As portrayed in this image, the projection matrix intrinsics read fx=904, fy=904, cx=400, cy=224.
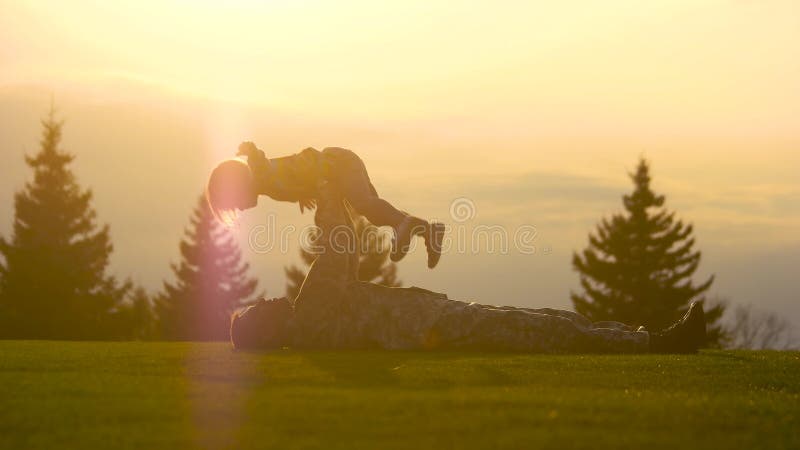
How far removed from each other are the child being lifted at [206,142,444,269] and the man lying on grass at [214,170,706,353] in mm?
189

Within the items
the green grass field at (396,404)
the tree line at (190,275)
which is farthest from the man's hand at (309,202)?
the tree line at (190,275)

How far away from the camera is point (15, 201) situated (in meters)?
43.7

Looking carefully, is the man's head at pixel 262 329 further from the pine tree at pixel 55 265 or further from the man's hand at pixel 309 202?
the pine tree at pixel 55 265

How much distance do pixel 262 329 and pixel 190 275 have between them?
164 feet

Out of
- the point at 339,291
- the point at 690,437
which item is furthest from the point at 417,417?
the point at 339,291

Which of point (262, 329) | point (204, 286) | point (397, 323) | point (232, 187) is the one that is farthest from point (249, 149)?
point (204, 286)

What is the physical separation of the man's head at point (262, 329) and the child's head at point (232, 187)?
1.37 metres

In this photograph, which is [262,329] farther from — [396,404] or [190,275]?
[190,275]

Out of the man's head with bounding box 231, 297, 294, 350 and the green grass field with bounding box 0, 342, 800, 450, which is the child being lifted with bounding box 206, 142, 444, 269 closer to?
the man's head with bounding box 231, 297, 294, 350

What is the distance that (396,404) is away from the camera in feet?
18.5

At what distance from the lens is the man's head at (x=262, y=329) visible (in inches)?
422

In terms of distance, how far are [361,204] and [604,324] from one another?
3312mm

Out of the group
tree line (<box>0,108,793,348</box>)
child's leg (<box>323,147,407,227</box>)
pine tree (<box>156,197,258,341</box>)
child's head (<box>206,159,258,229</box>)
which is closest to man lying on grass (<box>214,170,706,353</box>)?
child's leg (<box>323,147,407,227</box>)

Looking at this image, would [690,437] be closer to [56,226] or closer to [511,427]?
[511,427]
